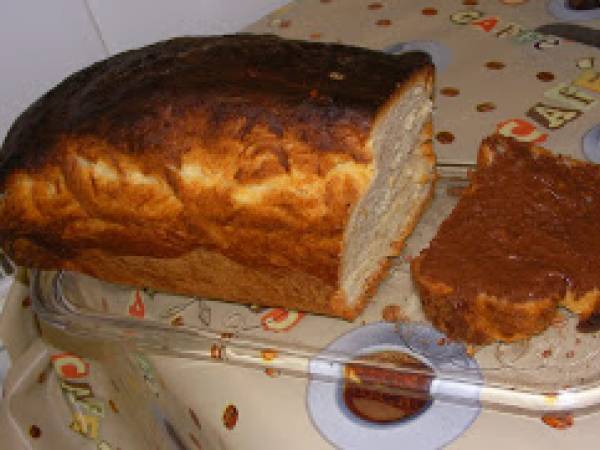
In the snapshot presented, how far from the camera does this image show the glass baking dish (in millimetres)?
1546

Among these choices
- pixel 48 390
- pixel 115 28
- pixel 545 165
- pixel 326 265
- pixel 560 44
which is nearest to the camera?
pixel 326 265

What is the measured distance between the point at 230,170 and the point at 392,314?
545 mm

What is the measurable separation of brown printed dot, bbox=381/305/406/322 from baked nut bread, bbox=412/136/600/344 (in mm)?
96

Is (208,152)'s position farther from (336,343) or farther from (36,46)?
(36,46)

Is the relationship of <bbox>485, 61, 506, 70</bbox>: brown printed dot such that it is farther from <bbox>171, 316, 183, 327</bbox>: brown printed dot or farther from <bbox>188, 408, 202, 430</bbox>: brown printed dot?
<bbox>188, 408, 202, 430</bbox>: brown printed dot

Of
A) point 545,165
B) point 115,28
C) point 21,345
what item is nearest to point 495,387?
point 545,165

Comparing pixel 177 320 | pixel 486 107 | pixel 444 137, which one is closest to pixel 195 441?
pixel 177 320

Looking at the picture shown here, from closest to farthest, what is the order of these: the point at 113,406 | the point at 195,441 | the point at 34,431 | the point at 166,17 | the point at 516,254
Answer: the point at 516,254 < the point at 195,441 < the point at 113,406 < the point at 34,431 < the point at 166,17

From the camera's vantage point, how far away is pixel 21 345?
2.58m

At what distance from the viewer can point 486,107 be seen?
8.30ft

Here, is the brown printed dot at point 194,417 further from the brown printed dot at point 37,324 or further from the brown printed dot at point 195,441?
the brown printed dot at point 37,324

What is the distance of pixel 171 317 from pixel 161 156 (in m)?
0.48

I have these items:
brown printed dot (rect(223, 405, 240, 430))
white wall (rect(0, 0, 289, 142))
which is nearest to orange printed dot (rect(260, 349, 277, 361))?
brown printed dot (rect(223, 405, 240, 430))

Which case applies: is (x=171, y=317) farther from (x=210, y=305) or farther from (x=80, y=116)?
(x=80, y=116)
